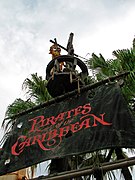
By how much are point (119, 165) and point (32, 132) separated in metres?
1.76

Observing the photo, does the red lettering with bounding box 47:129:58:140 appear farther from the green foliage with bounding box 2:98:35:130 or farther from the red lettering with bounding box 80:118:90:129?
the green foliage with bounding box 2:98:35:130

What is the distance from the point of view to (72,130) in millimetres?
3979

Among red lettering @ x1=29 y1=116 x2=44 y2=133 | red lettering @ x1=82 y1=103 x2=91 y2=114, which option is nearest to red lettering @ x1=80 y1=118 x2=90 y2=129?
red lettering @ x1=82 y1=103 x2=91 y2=114

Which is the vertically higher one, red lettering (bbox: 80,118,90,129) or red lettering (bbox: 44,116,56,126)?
red lettering (bbox: 44,116,56,126)

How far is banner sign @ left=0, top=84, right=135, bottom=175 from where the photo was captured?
354cm

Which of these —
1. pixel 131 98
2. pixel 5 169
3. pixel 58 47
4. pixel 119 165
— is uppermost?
pixel 58 47

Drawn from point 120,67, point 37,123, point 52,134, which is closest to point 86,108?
point 52,134

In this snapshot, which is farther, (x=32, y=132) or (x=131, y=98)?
(x=131, y=98)

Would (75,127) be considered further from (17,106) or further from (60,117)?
(17,106)

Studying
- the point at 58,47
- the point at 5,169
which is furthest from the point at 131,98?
the point at 5,169

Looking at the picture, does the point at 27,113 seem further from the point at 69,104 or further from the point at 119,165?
the point at 119,165

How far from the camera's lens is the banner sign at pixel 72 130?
3.54m

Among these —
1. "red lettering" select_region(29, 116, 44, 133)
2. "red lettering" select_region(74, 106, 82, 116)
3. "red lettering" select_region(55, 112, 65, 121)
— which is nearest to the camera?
"red lettering" select_region(74, 106, 82, 116)

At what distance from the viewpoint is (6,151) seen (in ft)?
14.6
